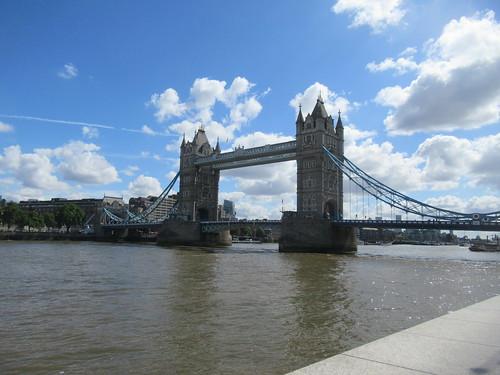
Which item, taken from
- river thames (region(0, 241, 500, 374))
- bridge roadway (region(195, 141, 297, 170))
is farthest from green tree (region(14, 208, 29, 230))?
river thames (region(0, 241, 500, 374))

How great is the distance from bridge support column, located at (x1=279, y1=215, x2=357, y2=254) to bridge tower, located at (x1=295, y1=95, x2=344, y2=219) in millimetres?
7727

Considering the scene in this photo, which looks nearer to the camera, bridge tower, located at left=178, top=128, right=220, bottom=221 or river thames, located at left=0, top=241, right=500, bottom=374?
river thames, located at left=0, top=241, right=500, bottom=374

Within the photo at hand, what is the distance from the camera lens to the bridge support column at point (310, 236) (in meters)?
64.4

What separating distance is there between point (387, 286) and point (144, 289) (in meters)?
12.4

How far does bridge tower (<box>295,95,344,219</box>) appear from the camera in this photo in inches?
2955

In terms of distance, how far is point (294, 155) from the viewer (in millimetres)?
81562

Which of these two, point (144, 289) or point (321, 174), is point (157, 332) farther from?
point (321, 174)

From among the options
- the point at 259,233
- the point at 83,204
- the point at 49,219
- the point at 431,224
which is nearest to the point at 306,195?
the point at 431,224

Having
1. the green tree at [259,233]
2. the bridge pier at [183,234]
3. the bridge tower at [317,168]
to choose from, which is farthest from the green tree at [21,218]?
the green tree at [259,233]

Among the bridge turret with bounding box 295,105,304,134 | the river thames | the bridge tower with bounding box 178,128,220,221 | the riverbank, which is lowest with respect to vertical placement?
the river thames

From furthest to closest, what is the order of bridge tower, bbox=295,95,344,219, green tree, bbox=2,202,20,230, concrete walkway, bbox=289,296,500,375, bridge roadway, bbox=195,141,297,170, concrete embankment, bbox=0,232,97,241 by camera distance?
green tree, bbox=2,202,20,230 < concrete embankment, bbox=0,232,97,241 < bridge roadway, bbox=195,141,297,170 < bridge tower, bbox=295,95,344,219 < concrete walkway, bbox=289,296,500,375

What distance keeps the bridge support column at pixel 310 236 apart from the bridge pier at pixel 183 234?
28768 millimetres

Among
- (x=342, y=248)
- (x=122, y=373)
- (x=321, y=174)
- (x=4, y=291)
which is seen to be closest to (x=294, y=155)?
(x=321, y=174)

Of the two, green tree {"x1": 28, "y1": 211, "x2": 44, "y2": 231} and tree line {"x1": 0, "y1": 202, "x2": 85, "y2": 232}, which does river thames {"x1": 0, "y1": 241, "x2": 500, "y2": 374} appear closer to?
tree line {"x1": 0, "y1": 202, "x2": 85, "y2": 232}
